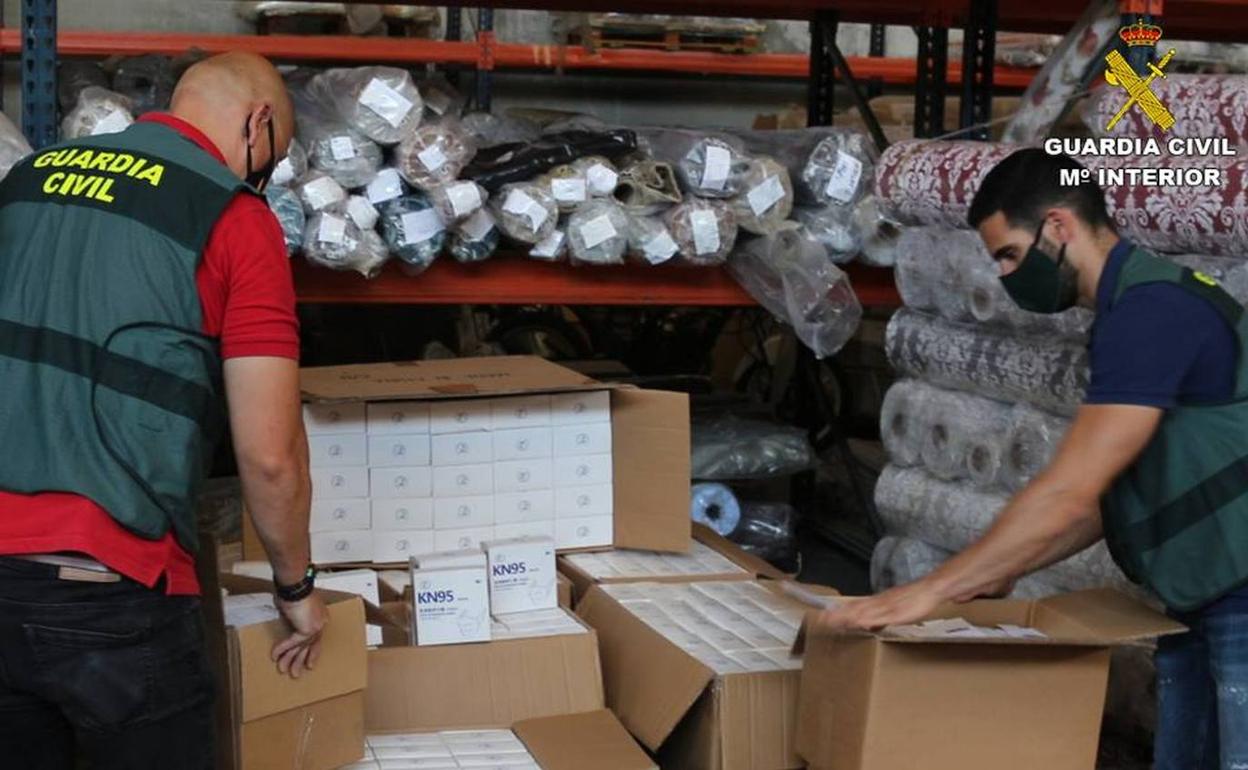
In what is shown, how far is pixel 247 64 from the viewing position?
2986mm

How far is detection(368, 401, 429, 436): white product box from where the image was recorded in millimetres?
4660

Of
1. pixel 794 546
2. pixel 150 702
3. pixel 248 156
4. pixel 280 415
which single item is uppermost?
pixel 248 156

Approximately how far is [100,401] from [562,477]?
2.34 m

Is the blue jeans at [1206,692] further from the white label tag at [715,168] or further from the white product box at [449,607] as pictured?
the white label tag at [715,168]

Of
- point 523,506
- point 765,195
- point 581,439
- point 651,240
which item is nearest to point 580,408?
point 581,439

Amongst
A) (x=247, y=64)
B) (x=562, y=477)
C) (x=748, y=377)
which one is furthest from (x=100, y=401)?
(x=748, y=377)

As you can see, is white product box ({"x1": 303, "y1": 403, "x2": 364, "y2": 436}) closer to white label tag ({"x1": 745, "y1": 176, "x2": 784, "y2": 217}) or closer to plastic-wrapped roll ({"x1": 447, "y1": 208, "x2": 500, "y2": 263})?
plastic-wrapped roll ({"x1": 447, "y1": 208, "x2": 500, "y2": 263})

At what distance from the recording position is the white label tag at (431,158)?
17.6 feet

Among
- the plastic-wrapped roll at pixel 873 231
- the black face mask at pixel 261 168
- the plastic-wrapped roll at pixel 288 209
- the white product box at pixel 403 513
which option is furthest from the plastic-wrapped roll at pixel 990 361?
the black face mask at pixel 261 168

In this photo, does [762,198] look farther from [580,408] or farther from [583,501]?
[583,501]

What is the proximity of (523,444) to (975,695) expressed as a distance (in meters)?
2.06

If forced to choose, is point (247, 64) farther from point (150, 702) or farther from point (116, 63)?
point (116, 63)

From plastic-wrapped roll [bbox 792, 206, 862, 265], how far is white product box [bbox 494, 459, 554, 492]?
65.0 inches

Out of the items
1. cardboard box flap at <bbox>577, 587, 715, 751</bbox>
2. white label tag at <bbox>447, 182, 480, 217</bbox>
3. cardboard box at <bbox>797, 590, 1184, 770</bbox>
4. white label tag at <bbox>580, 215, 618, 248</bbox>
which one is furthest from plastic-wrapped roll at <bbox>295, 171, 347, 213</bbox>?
cardboard box at <bbox>797, 590, 1184, 770</bbox>
